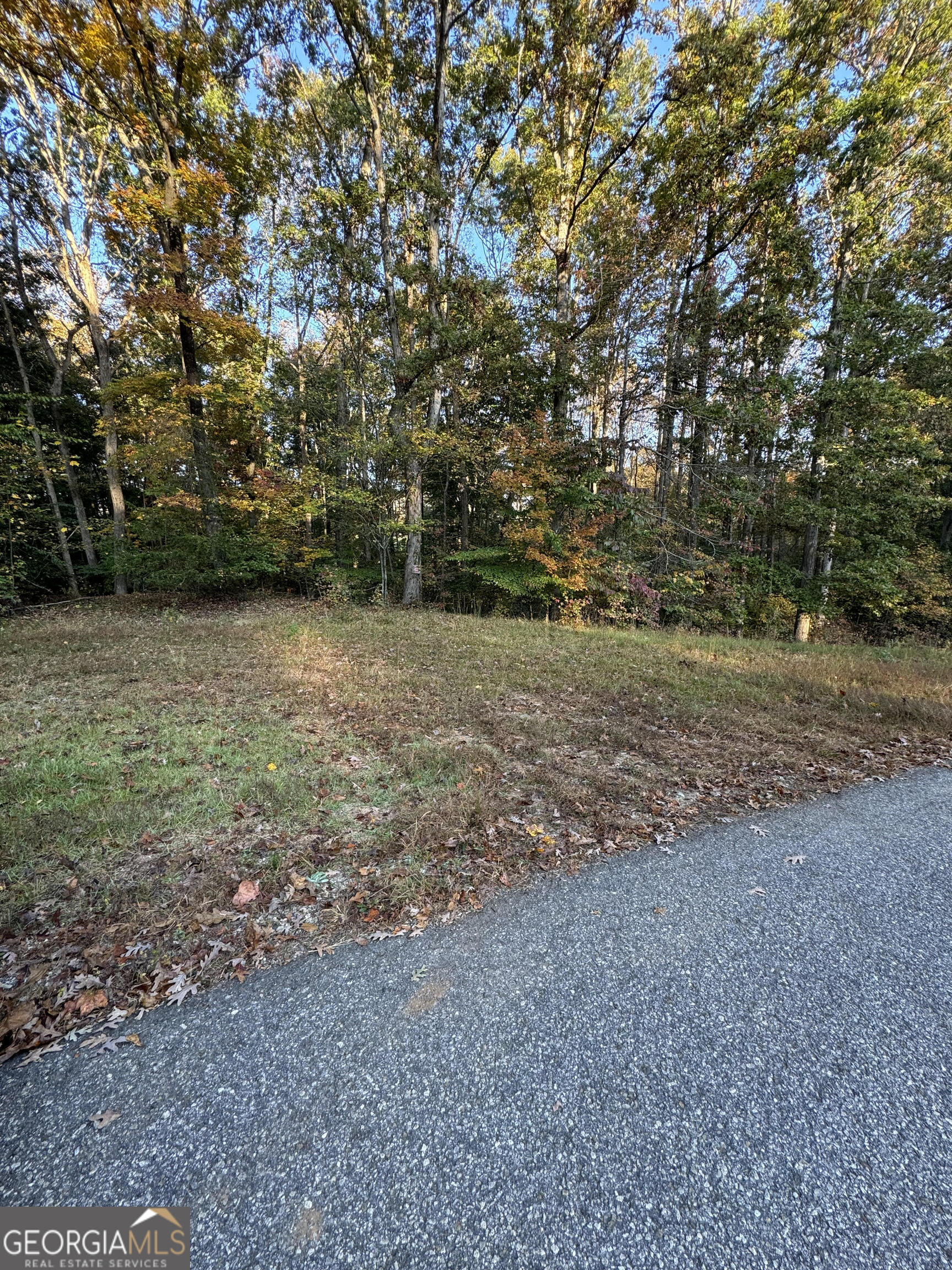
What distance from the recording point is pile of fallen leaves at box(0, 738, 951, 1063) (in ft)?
6.73

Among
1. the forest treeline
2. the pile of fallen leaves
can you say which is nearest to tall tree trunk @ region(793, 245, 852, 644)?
the forest treeline

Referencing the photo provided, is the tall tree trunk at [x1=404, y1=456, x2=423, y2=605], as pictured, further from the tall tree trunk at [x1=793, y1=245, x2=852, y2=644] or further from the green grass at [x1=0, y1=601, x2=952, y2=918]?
the tall tree trunk at [x1=793, y1=245, x2=852, y2=644]

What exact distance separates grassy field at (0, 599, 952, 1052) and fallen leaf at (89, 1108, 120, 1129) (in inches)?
18.6

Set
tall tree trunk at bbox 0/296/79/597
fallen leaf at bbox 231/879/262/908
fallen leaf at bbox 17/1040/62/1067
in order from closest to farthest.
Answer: fallen leaf at bbox 17/1040/62/1067 → fallen leaf at bbox 231/879/262/908 → tall tree trunk at bbox 0/296/79/597

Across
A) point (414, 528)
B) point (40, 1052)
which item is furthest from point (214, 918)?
point (414, 528)

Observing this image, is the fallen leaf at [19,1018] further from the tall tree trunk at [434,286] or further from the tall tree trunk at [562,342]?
the tall tree trunk at [562,342]

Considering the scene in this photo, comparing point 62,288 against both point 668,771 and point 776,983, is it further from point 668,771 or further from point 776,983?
point 776,983

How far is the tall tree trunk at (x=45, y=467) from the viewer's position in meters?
12.7

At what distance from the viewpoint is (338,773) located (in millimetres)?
4023

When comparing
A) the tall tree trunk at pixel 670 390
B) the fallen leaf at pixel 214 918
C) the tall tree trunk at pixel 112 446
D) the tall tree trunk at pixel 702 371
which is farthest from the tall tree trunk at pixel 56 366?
the tall tree trunk at pixel 702 371

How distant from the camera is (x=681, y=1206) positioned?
4.57 feet

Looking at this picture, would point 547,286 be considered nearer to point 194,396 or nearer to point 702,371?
point 702,371

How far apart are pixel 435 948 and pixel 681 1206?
125cm

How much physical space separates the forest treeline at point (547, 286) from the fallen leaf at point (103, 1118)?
11.1 m
